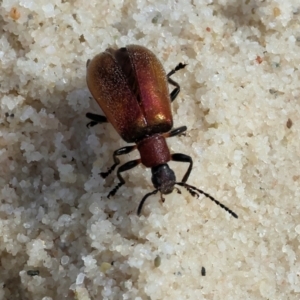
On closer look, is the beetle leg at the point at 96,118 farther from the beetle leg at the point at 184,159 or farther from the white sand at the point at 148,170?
the beetle leg at the point at 184,159

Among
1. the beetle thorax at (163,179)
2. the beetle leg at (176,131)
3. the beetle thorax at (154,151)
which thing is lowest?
the beetle thorax at (163,179)

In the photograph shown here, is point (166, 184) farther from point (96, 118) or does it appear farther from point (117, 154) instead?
point (96, 118)

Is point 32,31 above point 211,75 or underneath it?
above

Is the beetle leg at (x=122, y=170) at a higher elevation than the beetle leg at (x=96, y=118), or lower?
lower

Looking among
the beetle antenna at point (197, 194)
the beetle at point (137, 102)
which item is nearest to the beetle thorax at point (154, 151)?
the beetle at point (137, 102)

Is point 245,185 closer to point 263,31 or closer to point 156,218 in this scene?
point 156,218

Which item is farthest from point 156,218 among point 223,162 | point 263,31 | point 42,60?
point 263,31
